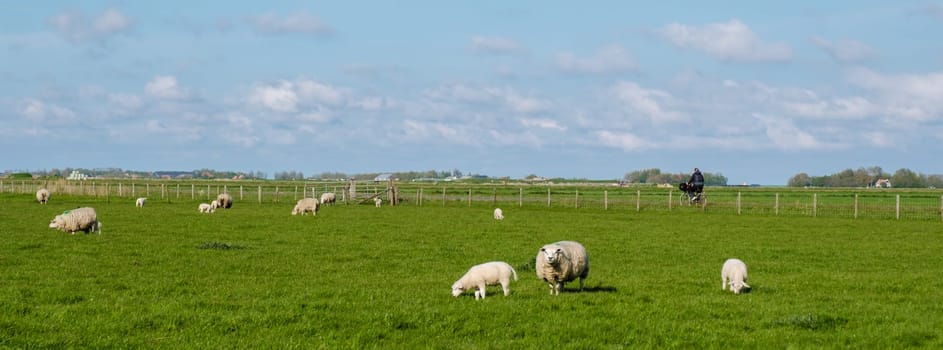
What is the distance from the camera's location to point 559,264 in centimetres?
1515

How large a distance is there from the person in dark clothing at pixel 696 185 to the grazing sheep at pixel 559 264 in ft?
132

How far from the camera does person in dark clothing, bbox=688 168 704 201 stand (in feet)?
180

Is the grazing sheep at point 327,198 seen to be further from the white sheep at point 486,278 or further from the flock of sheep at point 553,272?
the white sheep at point 486,278

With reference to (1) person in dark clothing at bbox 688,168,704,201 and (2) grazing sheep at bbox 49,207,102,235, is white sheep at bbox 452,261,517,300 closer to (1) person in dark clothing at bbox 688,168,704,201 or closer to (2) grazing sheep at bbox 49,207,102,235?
(2) grazing sheep at bbox 49,207,102,235

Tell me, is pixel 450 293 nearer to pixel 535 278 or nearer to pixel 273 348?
pixel 535 278

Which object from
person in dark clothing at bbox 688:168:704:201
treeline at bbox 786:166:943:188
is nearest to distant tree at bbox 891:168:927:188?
treeline at bbox 786:166:943:188

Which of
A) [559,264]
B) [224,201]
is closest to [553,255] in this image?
[559,264]

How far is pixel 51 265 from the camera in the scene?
19.7 meters

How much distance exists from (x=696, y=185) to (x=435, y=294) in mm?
42687

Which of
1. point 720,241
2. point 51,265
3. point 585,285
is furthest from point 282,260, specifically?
point 720,241

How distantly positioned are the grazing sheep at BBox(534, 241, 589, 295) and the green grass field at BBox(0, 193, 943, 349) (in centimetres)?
34

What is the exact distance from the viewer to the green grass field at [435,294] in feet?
39.0

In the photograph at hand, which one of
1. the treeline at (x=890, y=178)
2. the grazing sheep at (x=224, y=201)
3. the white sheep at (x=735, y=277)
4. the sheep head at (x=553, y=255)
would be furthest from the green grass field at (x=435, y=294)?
the treeline at (x=890, y=178)

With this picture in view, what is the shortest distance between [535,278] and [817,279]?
5.58 meters
